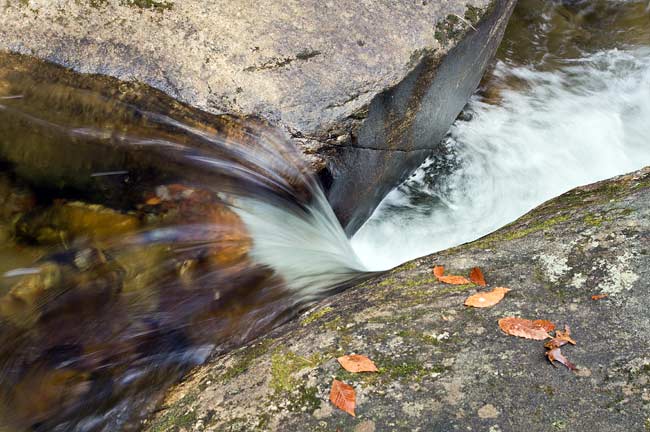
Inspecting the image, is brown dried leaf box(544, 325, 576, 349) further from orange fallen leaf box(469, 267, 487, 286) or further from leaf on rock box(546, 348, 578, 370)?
orange fallen leaf box(469, 267, 487, 286)

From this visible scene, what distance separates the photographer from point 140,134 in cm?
373

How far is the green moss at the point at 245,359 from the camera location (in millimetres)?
2604

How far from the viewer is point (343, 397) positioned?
228cm

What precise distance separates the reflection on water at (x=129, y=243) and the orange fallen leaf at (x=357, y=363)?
→ 84cm

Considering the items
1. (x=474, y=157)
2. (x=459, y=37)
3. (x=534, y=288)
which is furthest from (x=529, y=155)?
(x=534, y=288)

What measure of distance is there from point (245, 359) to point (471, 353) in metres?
0.96

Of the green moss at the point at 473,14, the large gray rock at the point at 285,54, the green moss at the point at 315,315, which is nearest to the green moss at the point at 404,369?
the green moss at the point at 315,315

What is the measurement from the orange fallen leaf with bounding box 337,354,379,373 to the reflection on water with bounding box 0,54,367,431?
0.84 m

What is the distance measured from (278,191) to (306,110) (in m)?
0.51

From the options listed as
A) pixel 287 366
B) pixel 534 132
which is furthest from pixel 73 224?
pixel 534 132

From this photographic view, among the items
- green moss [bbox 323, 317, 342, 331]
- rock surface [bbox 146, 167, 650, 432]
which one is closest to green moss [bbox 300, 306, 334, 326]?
rock surface [bbox 146, 167, 650, 432]

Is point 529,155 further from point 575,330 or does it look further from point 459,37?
point 575,330

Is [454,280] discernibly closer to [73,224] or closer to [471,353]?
[471,353]

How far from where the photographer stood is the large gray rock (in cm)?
367
